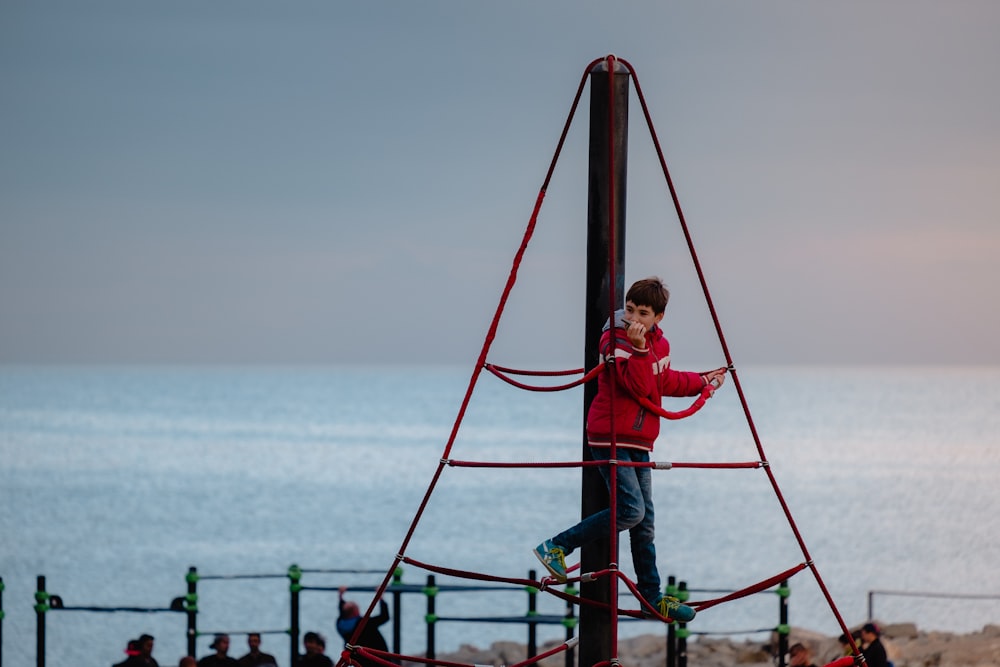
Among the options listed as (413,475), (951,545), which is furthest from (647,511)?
(413,475)

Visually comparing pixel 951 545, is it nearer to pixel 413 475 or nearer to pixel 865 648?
pixel 413 475

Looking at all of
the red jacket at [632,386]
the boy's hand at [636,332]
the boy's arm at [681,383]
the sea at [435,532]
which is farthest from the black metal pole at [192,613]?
the boy's hand at [636,332]

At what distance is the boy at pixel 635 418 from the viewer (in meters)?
8.21

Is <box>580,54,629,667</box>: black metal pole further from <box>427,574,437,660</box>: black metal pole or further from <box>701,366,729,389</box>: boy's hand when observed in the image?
<box>427,574,437,660</box>: black metal pole

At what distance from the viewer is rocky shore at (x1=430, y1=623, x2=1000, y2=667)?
68.6ft

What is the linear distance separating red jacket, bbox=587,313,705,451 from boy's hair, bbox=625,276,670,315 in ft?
0.89

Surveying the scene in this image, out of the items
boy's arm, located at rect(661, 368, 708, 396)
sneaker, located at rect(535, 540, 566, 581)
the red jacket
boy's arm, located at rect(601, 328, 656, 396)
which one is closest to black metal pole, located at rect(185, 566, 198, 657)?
sneaker, located at rect(535, 540, 566, 581)

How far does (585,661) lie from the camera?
8758 millimetres

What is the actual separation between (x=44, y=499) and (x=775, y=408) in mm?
119992

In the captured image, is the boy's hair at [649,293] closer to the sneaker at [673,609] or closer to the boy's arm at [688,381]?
the boy's arm at [688,381]

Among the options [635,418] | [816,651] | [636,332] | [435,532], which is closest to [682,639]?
[816,651]

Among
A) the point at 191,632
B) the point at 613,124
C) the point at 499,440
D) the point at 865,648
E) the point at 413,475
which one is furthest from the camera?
the point at 499,440

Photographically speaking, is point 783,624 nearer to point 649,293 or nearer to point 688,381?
point 688,381

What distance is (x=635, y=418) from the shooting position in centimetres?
845
